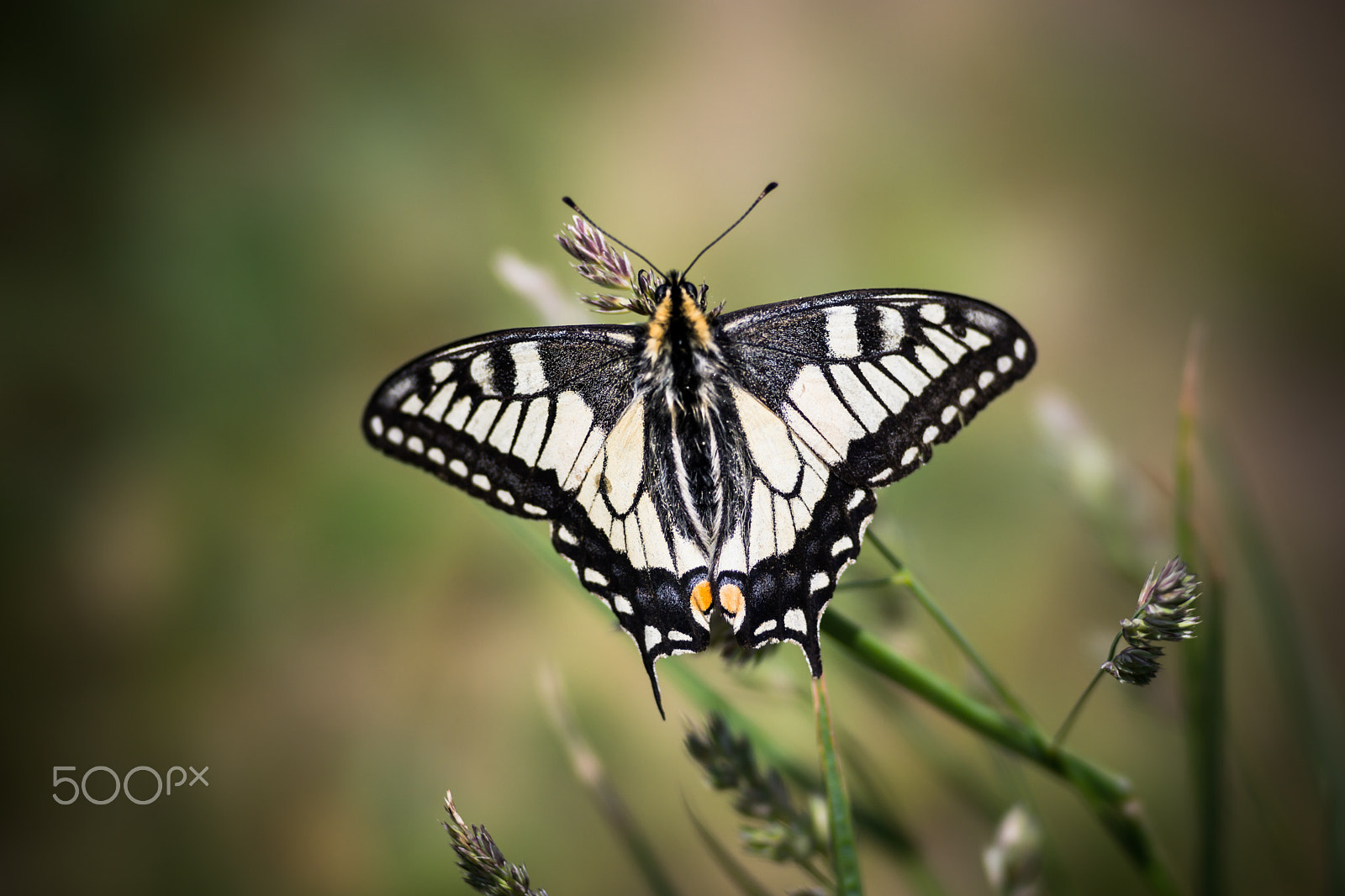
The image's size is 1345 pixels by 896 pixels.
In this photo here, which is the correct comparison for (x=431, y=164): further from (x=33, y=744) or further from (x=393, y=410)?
(x=33, y=744)

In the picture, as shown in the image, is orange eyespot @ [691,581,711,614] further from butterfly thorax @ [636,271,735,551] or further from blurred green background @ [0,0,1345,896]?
blurred green background @ [0,0,1345,896]

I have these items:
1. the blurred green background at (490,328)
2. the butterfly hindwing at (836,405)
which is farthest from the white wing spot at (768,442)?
the blurred green background at (490,328)

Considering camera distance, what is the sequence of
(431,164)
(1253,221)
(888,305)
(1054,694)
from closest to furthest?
(888,305) < (1054,694) < (1253,221) < (431,164)

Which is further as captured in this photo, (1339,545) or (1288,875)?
(1339,545)

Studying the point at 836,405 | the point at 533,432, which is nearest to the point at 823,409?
the point at 836,405

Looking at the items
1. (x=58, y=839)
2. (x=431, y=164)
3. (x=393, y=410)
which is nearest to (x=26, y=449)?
(x=58, y=839)

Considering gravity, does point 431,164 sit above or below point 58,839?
above
